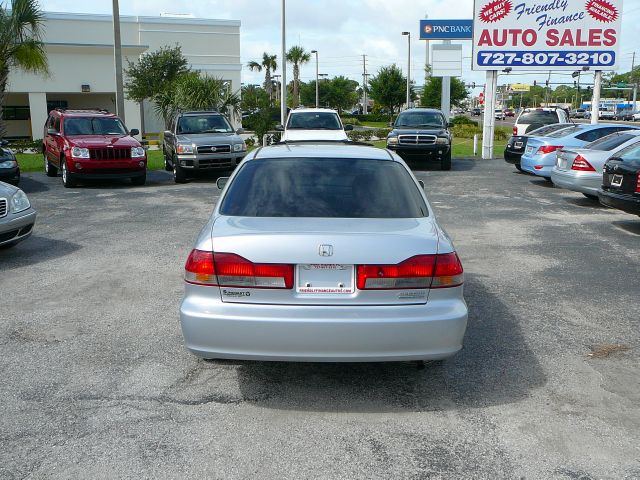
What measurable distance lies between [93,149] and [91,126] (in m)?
1.48

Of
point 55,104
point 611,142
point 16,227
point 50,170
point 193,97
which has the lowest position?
point 50,170

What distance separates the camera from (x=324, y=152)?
539cm

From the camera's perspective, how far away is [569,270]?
8.21m

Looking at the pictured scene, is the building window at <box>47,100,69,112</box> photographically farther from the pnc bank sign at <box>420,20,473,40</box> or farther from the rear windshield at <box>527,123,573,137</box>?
the rear windshield at <box>527,123,573,137</box>

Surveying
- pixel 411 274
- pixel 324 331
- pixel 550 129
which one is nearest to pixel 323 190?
pixel 411 274

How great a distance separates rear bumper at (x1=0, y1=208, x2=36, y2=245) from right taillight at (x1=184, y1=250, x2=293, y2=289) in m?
5.22

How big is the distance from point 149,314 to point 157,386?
1.79 m

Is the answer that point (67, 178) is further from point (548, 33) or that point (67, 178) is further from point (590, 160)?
point (548, 33)

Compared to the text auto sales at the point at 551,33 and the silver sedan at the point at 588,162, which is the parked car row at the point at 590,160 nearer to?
the silver sedan at the point at 588,162

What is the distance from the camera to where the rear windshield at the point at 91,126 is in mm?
17125

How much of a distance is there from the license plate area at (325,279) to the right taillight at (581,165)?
10.3 metres

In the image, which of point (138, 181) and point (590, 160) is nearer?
point (590, 160)

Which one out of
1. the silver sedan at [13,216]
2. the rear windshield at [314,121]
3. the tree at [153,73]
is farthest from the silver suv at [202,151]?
the tree at [153,73]

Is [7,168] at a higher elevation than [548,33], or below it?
below
